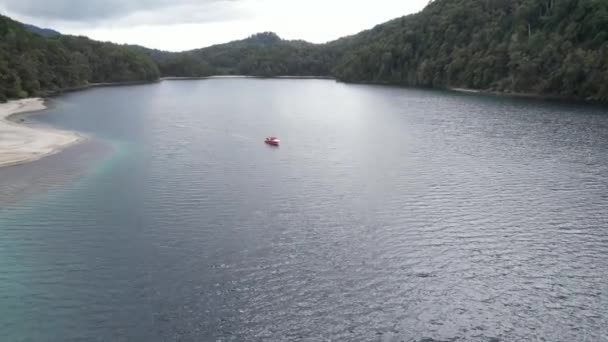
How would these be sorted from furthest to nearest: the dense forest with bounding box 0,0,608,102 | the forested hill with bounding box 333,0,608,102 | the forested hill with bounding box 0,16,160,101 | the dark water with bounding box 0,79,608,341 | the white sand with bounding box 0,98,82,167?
the forested hill with bounding box 333,0,608,102 → the dense forest with bounding box 0,0,608,102 → the forested hill with bounding box 0,16,160,101 → the white sand with bounding box 0,98,82,167 → the dark water with bounding box 0,79,608,341

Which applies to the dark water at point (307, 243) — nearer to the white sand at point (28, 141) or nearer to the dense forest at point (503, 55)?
the white sand at point (28, 141)

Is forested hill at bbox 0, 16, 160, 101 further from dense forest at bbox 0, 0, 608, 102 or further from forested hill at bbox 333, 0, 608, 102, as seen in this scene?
forested hill at bbox 333, 0, 608, 102

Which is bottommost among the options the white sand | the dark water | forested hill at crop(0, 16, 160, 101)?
the dark water

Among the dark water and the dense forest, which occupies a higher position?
the dense forest

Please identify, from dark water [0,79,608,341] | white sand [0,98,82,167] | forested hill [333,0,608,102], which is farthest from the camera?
forested hill [333,0,608,102]

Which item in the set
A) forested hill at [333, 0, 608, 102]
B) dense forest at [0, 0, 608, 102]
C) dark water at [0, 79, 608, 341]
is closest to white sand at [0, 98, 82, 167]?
dark water at [0, 79, 608, 341]

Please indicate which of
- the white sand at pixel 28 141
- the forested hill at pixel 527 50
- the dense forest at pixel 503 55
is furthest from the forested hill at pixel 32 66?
the forested hill at pixel 527 50
